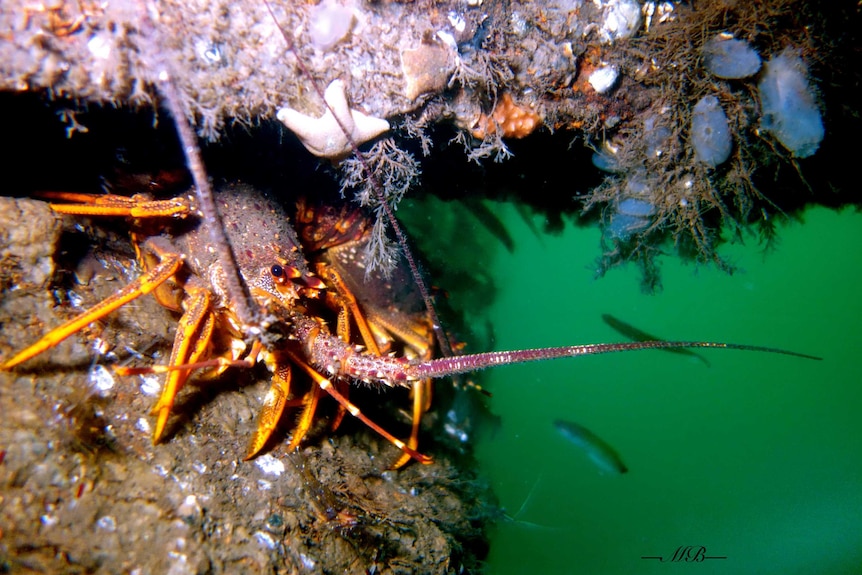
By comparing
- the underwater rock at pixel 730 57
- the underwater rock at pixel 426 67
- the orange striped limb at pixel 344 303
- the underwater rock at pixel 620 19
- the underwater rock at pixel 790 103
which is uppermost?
the underwater rock at pixel 790 103

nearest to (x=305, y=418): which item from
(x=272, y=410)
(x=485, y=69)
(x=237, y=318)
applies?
(x=272, y=410)

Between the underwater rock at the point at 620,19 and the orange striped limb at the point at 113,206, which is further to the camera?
the underwater rock at the point at 620,19

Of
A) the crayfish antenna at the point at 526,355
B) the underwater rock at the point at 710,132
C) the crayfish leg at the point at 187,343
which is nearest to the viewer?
the crayfish antenna at the point at 526,355

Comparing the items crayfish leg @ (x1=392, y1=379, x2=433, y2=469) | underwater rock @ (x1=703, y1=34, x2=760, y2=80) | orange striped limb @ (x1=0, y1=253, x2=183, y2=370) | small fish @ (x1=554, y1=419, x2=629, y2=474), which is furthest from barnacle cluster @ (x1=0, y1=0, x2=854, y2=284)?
small fish @ (x1=554, y1=419, x2=629, y2=474)

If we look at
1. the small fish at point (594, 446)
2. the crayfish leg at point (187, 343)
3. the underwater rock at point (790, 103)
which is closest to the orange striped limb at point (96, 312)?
the crayfish leg at point (187, 343)

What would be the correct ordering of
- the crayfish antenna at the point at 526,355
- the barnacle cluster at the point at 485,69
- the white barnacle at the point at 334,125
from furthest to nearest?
the white barnacle at the point at 334,125
the crayfish antenna at the point at 526,355
the barnacle cluster at the point at 485,69

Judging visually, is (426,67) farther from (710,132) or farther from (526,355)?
(710,132)

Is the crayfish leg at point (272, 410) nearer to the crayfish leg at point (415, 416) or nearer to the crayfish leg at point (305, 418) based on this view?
the crayfish leg at point (305, 418)
